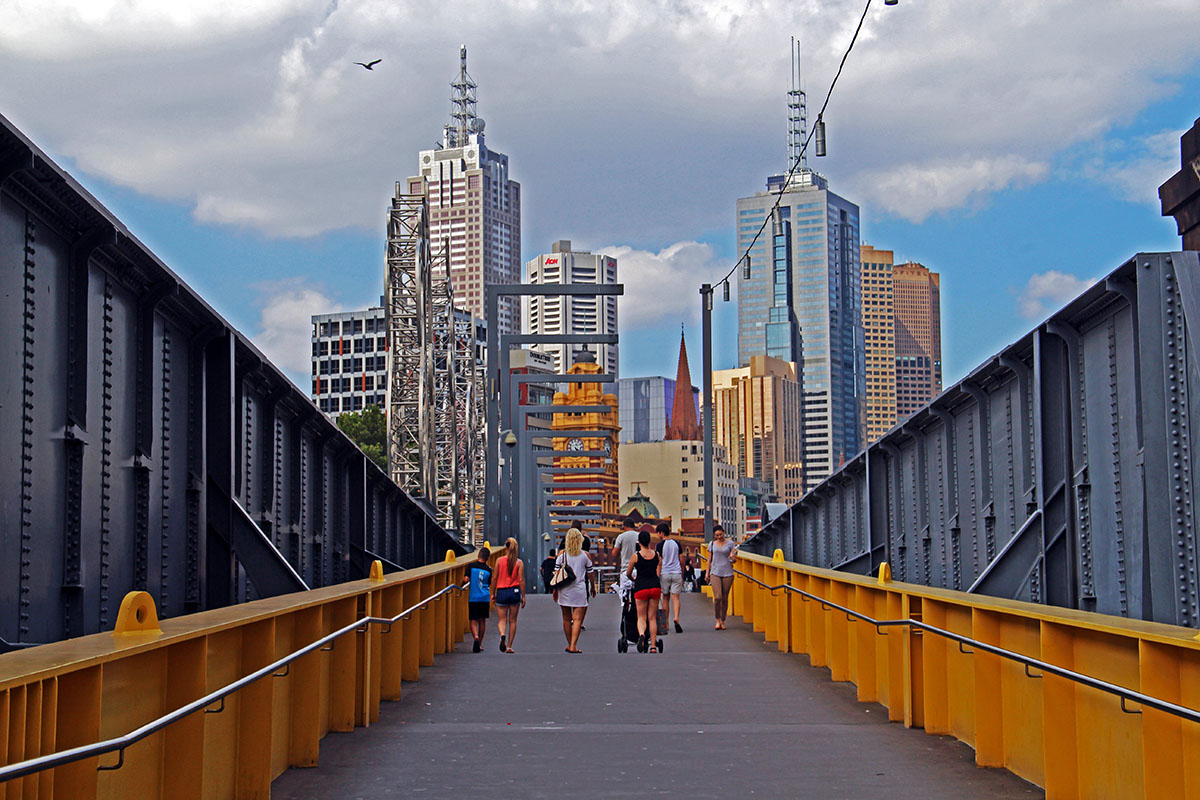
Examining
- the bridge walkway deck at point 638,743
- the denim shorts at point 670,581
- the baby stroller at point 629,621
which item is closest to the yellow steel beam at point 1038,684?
the bridge walkway deck at point 638,743

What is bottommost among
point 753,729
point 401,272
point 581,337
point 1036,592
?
point 753,729

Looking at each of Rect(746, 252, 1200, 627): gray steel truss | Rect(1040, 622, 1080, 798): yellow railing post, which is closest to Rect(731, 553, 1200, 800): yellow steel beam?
Rect(1040, 622, 1080, 798): yellow railing post

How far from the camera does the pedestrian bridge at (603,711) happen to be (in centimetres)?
534

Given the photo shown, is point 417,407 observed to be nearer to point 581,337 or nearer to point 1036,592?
point 581,337

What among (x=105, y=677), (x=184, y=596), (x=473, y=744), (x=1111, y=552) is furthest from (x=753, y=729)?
(x=105, y=677)

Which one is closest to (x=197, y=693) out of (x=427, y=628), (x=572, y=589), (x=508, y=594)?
(x=427, y=628)

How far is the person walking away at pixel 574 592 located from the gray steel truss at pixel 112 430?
133 inches

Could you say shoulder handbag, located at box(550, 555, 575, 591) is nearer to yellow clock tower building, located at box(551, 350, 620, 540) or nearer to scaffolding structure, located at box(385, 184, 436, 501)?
scaffolding structure, located at box(385, 184, 436, 501)

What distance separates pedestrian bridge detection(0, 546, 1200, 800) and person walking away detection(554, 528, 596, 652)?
2.60 m

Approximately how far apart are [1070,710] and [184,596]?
7579 mm

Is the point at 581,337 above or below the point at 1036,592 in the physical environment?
above

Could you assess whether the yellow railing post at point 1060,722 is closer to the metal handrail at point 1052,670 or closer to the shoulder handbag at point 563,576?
the metal handrail at point 1052,670

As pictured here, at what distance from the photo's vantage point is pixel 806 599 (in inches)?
611

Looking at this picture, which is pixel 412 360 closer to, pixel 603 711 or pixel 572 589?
pixel 572 589
